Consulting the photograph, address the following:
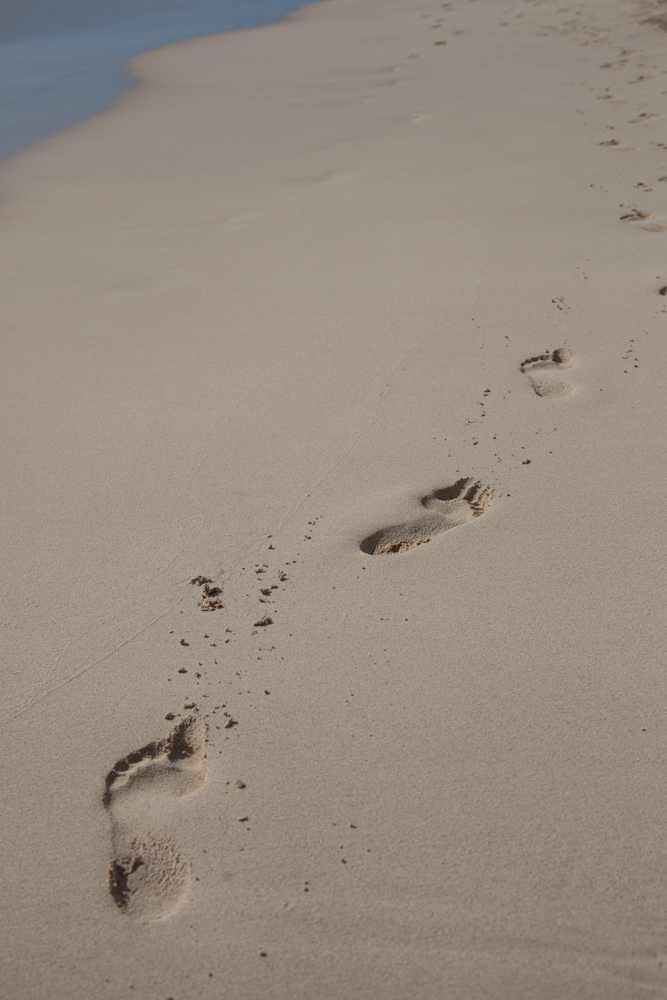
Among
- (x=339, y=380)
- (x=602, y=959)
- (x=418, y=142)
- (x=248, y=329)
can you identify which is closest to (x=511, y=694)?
(x=602, y=959)

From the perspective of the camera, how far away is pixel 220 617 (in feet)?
5.70

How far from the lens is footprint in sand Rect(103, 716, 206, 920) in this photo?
130 centimetres

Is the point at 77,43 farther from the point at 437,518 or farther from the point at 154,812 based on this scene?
the point at 154,812

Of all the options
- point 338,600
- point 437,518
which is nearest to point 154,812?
point 338,600

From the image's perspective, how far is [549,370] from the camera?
2492mm

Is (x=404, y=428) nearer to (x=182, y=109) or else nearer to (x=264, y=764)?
(x=264, y=764)

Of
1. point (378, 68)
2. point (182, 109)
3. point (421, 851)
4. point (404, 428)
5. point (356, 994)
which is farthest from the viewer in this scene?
point (378, 68)

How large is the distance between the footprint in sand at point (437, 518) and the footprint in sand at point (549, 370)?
51 cm

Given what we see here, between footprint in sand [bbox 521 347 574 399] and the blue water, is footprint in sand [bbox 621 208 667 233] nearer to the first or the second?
footprint in sand [bbox 521 347 574 399]

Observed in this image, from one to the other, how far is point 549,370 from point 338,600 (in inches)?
45.6

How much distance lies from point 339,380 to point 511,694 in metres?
1.26

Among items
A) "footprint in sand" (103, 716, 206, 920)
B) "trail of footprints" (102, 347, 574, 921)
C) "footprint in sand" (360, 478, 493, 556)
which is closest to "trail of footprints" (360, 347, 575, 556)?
"footprint in sand" (360, 478, 493, 556)

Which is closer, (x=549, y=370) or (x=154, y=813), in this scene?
(x=154, y=813)

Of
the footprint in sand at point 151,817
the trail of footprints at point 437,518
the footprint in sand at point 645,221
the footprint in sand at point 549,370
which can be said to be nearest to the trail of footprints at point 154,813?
the footprint in sand at point 151,817
